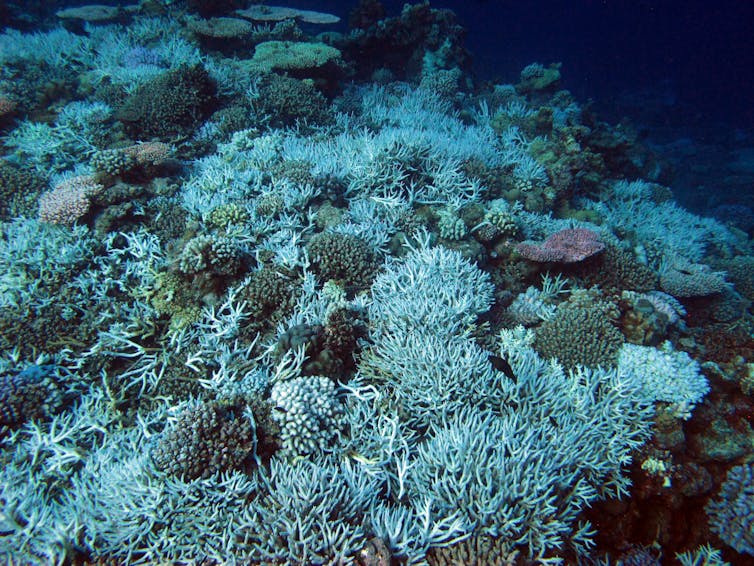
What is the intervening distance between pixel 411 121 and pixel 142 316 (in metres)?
7.21

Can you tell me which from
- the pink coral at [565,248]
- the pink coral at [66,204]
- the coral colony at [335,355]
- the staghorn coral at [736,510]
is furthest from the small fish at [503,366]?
the pink coral at [66,204]

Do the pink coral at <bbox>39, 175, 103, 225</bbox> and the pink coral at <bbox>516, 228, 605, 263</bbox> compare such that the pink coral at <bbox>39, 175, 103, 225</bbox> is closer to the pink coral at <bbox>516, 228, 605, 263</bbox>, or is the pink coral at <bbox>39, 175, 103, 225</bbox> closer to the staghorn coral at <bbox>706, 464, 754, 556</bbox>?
the pink coral at <bbox>516, 228, 605, 263</bbox>

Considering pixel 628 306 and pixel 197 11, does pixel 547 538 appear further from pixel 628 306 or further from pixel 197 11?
pixel 197 11

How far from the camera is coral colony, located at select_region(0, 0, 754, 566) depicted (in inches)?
113

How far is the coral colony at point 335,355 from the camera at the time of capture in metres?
2.87

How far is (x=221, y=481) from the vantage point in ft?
9.86

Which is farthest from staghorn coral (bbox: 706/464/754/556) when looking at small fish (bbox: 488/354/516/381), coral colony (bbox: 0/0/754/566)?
small fish (bbox: 488/354/516/381)

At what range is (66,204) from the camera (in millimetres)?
5070

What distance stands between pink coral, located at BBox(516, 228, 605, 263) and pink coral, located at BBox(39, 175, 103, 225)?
20.3ft

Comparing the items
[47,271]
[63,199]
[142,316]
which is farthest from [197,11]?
[142,316]

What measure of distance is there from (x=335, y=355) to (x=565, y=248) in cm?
381

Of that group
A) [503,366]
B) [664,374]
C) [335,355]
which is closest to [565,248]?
[664,374]

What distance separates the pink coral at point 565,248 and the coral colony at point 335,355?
0.17 feet

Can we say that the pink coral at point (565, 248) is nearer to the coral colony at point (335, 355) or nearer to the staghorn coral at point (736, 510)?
the coral colony at point (335, 355)
